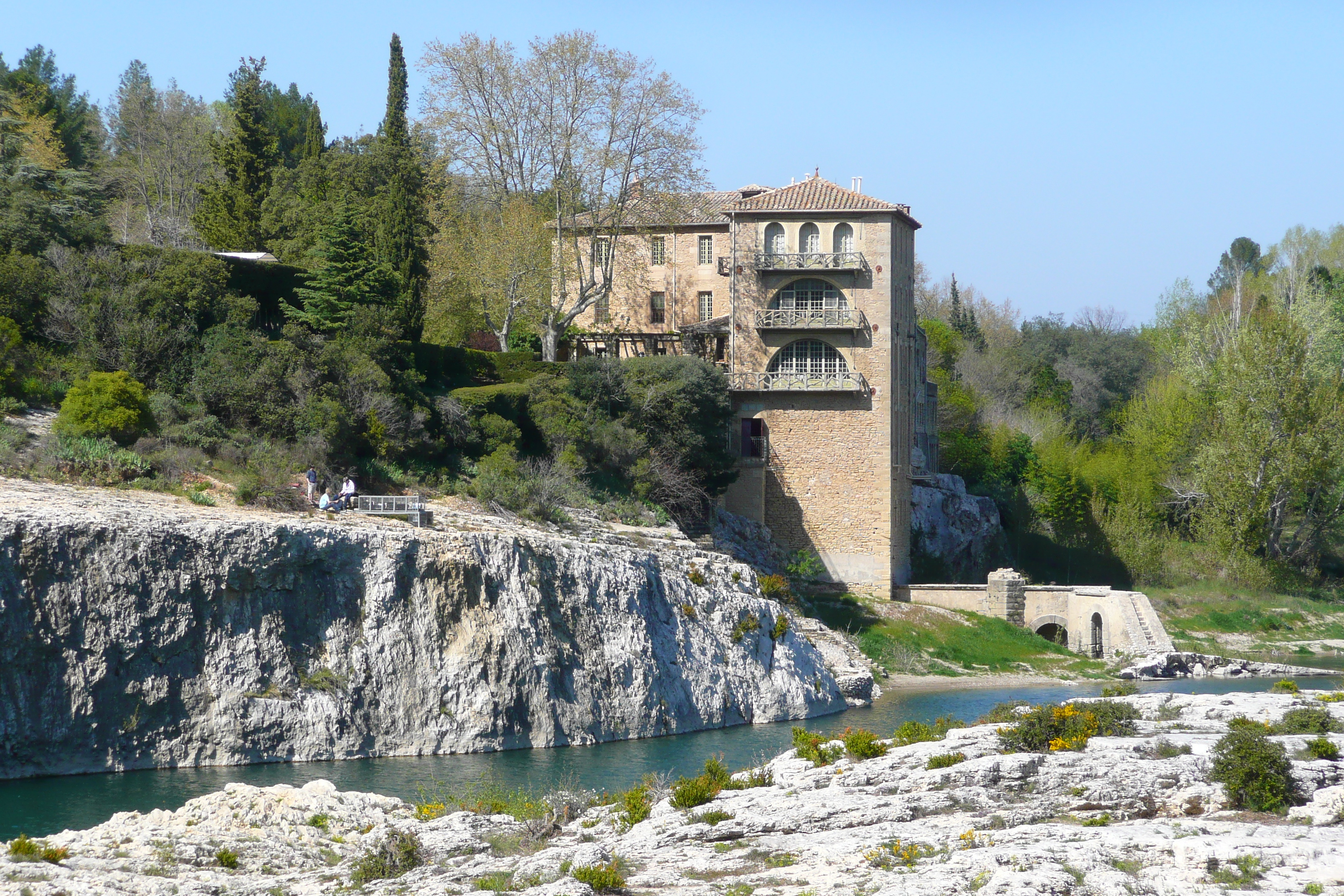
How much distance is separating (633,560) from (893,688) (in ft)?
42.0

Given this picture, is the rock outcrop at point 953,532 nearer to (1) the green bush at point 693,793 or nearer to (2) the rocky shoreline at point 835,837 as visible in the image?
(2) the rocky shoreline at point 835,837

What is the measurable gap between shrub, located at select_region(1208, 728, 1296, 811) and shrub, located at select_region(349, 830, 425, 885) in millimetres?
11750

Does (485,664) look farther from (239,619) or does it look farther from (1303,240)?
(1303,240)

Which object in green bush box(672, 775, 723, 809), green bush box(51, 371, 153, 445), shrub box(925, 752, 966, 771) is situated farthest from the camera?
green bush box(51, 371, 153, 445)

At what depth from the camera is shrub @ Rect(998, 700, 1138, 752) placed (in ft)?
73.8

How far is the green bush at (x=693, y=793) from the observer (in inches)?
854

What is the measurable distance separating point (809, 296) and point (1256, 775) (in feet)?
136

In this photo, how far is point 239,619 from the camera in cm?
3225

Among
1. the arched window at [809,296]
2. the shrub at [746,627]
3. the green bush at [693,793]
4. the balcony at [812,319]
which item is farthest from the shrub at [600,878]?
the arched window at [809,296]

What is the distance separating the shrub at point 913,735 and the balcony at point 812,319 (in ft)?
110

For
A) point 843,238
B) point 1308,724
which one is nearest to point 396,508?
point 1308,724

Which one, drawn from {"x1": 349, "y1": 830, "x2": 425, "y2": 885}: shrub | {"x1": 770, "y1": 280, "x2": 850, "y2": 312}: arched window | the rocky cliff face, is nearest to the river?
the rocky cliff face

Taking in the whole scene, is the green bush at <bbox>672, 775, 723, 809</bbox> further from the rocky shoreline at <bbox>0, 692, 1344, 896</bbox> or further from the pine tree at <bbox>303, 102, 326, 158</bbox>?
the pine tree at <bbox>303, 102, 326, 158</bbox>

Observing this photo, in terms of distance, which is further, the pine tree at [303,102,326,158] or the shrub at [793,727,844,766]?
the pine tree at [303,102,326,158]
